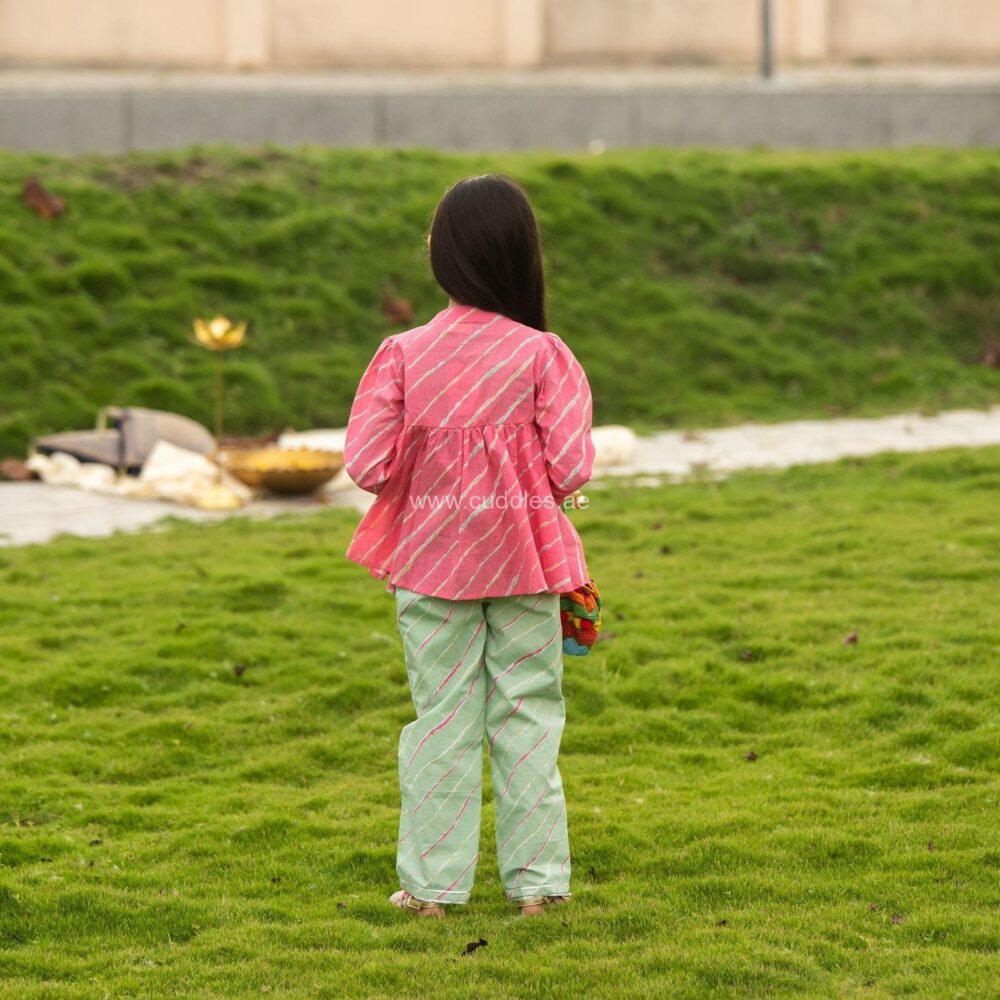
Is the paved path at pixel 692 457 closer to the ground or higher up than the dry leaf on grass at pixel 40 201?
closer to the ground

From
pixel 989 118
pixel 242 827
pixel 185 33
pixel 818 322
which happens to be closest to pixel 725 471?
pixel 818 322

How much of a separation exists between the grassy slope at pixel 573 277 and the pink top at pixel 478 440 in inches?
344

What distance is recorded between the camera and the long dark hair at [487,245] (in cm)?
423

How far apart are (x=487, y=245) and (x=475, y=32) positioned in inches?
767

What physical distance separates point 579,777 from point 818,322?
1071cm

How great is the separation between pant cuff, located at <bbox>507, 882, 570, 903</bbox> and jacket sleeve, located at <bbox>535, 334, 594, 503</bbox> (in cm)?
107

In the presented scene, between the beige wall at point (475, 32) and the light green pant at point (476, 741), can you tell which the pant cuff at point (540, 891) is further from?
the beige wall at point (475, 32)

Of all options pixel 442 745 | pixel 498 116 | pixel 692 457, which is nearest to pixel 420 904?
pixel 442 745

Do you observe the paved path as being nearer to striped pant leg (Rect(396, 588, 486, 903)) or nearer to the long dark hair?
striped pant leg (Rect(396, 588, 486, 903))

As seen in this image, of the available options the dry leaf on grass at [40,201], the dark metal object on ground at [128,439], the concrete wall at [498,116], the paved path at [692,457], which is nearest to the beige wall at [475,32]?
the concrete wall at [498,116]

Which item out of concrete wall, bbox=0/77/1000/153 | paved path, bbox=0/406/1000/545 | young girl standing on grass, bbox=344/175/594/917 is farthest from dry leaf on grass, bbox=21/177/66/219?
young girl standing on grass, bbox=344/175/594/917

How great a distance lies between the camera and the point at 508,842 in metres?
4.39

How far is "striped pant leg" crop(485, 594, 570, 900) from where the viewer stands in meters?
4.35

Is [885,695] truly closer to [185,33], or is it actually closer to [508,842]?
[508,842]
